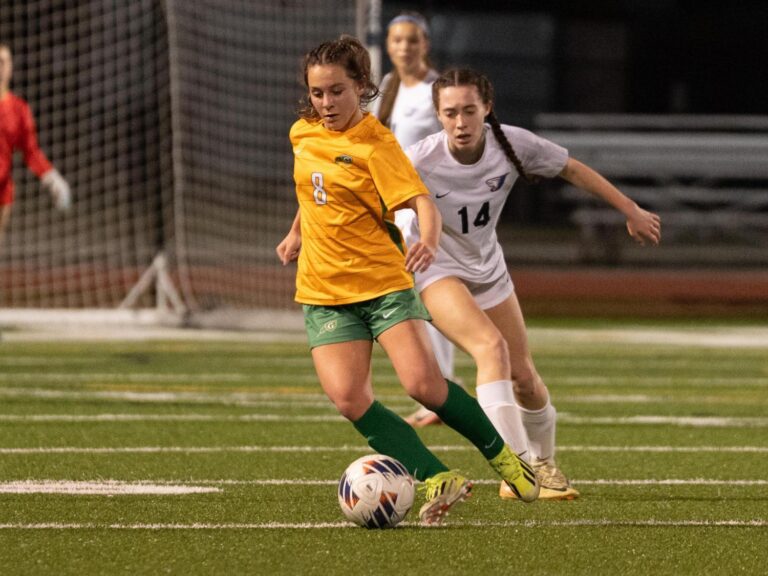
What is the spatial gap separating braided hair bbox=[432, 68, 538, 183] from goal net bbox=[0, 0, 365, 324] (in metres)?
7.46

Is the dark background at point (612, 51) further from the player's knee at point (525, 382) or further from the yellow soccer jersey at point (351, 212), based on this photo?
the yellow soccer jersey at point (351, 212)

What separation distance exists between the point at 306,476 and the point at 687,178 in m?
19.1

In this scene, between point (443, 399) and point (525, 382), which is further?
point (525, 382)

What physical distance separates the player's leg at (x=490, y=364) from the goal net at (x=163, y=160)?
7.85 metres

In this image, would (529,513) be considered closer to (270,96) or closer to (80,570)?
(80,570)

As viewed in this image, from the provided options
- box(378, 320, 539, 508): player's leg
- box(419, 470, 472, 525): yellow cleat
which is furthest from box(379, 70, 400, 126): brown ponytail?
box(419, 470, 472, 525): yellow cleat

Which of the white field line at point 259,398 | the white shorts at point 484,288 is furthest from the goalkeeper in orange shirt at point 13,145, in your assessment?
the white shorts at point 484,288

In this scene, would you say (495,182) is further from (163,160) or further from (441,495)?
(163,160)

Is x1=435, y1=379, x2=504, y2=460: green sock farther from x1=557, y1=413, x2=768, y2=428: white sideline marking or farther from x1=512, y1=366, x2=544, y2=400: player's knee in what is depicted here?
x1=557, y1=413, x2=768, y2=428: white sideline marking

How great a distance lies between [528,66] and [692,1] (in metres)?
5.34

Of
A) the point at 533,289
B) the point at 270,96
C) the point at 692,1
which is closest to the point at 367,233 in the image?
the point at 533,289

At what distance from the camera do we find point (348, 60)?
504cm

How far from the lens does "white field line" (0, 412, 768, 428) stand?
25.7 ft

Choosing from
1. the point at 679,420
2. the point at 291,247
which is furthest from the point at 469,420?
the point at 679,420
